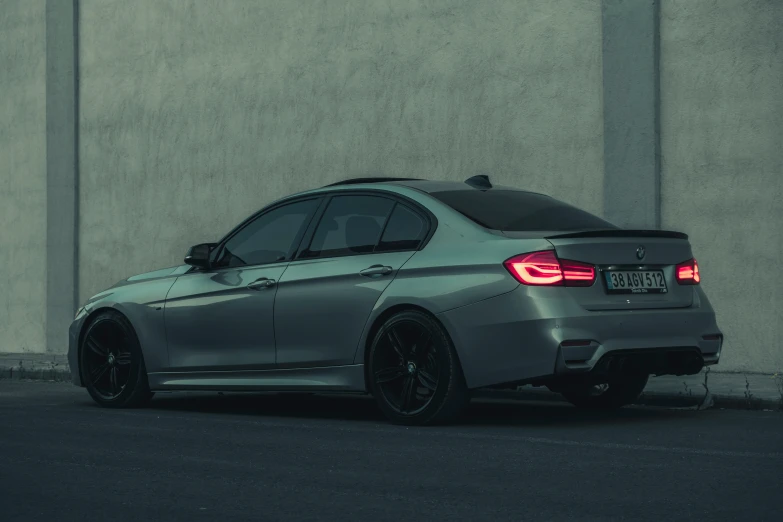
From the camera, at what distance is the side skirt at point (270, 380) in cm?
862

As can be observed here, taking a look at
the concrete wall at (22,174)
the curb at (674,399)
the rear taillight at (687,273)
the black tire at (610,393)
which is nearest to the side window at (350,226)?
the black tire at (610,393)

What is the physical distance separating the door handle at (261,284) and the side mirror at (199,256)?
0.63 m

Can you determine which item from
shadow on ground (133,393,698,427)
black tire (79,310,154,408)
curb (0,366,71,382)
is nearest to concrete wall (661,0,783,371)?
shadow on ground (133,393,698,427)

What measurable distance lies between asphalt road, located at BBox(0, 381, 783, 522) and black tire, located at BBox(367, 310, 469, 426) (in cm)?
14

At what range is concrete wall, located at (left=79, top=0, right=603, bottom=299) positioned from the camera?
1335 cm

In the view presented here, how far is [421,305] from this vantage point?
8133mm

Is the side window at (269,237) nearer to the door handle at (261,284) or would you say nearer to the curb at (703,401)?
the door handle at (261,284)

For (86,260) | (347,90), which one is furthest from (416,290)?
(86,260)

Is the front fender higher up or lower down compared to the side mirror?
lower down

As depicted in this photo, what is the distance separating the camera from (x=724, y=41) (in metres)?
12.2

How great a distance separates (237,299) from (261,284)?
0.26 metres

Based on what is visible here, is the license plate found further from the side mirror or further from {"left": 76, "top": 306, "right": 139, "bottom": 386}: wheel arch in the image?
{"left": 76, "top": 306, "right": 139, "bottom": 386}: wheel arch

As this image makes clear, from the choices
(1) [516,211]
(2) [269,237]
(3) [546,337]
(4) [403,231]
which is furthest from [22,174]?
(3) [546,337]

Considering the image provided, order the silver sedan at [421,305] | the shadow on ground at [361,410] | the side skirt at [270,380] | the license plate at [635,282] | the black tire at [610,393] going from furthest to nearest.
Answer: the black tire at [610,393] < the shadow on ground at [361,410] < the side skirt at [270,380] < the license plate at [635,282] < the silver sedan at [421,305]
